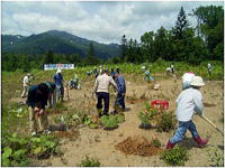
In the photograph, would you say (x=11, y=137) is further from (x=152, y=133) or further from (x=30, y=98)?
(x=152, y=133)

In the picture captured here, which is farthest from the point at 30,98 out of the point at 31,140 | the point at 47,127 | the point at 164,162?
the point at 164,162

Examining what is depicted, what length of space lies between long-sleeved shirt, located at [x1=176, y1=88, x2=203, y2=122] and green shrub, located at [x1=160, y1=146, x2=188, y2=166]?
63cm

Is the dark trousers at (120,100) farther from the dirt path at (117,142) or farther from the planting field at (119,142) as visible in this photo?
the dirt path at (117,142)

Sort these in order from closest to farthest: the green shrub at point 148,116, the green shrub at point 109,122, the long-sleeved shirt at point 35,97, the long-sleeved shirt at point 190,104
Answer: the long-sleeved shirt at point 190,104
the long-sleeved shirt at point 35,97
the green shrub at point 148,116
the green shrub at point 109,122

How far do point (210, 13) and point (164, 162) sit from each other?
75.3m

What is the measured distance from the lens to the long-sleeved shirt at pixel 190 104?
22.9 ft

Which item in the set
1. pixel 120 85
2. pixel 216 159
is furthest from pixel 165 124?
pixel 120 85

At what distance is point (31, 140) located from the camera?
24.8 feet

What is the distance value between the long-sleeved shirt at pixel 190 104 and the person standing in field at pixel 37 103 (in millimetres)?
3483

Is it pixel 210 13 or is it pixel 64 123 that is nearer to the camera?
pixel 64 123

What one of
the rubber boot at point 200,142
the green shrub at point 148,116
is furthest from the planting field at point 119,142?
the green shrub at point 148,116

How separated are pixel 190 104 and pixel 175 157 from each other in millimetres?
1042

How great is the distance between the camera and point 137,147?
25.4 ft

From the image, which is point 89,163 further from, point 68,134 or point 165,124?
point 165,124
